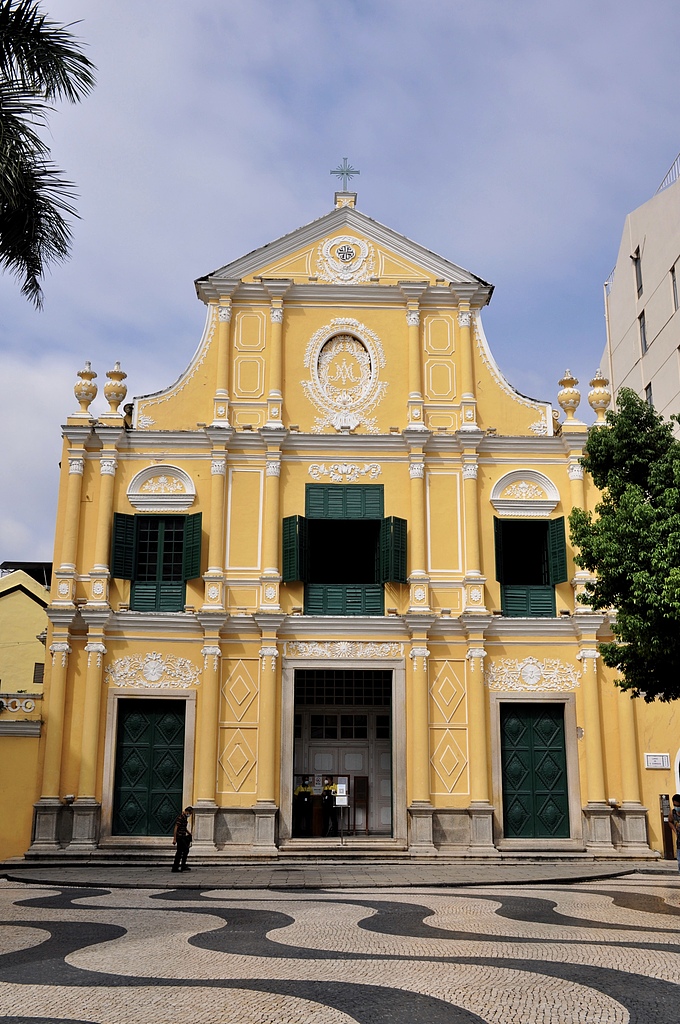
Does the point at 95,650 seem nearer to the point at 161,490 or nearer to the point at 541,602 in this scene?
the point at 161,490

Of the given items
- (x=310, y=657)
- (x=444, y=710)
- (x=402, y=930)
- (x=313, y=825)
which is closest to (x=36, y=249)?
(x=402, y=930)

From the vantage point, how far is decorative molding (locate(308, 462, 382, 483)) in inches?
909

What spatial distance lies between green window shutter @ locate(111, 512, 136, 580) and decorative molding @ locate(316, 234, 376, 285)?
729cm

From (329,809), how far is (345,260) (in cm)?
1294

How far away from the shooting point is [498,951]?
397 inches

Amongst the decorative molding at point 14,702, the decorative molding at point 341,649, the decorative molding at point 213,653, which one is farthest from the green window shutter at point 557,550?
the decorative molding at point 14,702

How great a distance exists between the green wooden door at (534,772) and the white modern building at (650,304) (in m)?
12.8

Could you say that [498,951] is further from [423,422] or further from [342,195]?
[342,195]

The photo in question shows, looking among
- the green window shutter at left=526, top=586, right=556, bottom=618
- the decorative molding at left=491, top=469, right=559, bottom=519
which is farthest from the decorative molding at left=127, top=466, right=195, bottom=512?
the green window shutter at left=526, top=586, right=556, bottom=618

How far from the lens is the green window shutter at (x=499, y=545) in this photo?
22.7m

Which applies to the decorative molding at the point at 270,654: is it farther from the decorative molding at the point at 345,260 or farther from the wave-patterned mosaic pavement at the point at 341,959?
the decorative molding at the point at 345,260

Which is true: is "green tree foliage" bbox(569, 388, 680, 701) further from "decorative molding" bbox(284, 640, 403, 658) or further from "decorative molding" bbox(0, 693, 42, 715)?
"decorative molding" bbox(0, 693, 42, 715)

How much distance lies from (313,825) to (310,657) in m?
4.75

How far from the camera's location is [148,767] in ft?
70.9
